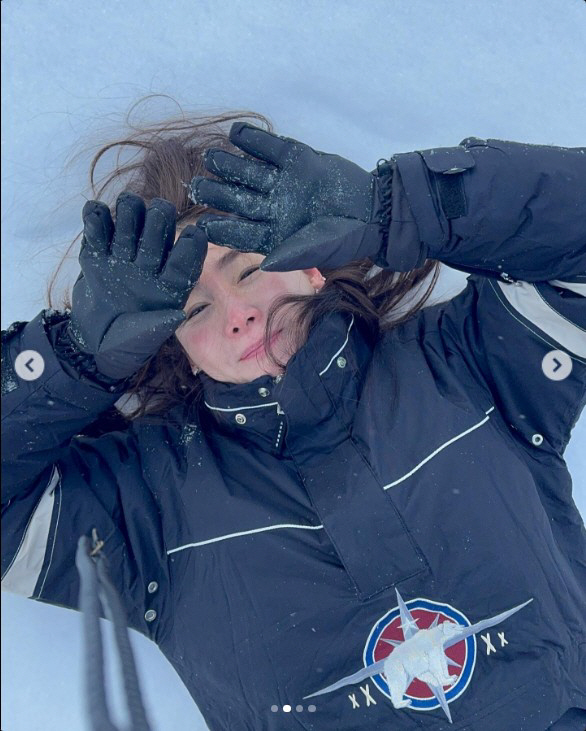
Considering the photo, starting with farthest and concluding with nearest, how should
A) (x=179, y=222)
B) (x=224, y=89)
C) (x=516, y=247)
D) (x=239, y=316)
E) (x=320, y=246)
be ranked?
(x=224, y=89)
(x=179, y=222)
(x=239, y=316)
(x=516, y=247)
(x=320, y=246)

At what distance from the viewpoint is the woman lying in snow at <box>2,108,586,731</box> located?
121 cm

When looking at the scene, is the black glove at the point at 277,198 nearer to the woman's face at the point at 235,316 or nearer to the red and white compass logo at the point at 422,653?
the woman's face at the point at 235,316

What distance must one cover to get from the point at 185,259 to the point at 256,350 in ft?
0.89

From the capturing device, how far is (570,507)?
58.1 inches

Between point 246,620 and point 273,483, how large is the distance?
0.76ft

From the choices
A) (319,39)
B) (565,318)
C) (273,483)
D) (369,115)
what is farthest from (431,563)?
(319,39)

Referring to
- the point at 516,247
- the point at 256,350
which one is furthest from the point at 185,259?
the point at 516,247

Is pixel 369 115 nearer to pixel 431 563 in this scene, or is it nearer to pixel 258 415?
pixel 258 415

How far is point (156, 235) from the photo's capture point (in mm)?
1186

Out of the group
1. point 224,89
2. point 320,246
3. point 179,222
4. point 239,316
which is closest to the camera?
point 320,246

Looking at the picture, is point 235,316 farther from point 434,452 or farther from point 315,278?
point 434,452

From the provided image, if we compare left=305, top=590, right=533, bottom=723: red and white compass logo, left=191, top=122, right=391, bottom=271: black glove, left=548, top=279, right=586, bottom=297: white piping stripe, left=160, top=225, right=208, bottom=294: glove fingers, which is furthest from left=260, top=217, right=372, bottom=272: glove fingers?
left=305, top=590, right=533, bottom=723: red and white compass logo

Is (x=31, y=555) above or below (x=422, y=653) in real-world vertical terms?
above

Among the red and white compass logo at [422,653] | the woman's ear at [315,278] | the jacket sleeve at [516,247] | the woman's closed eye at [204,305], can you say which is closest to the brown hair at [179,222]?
the woman's ear at [315,278]
